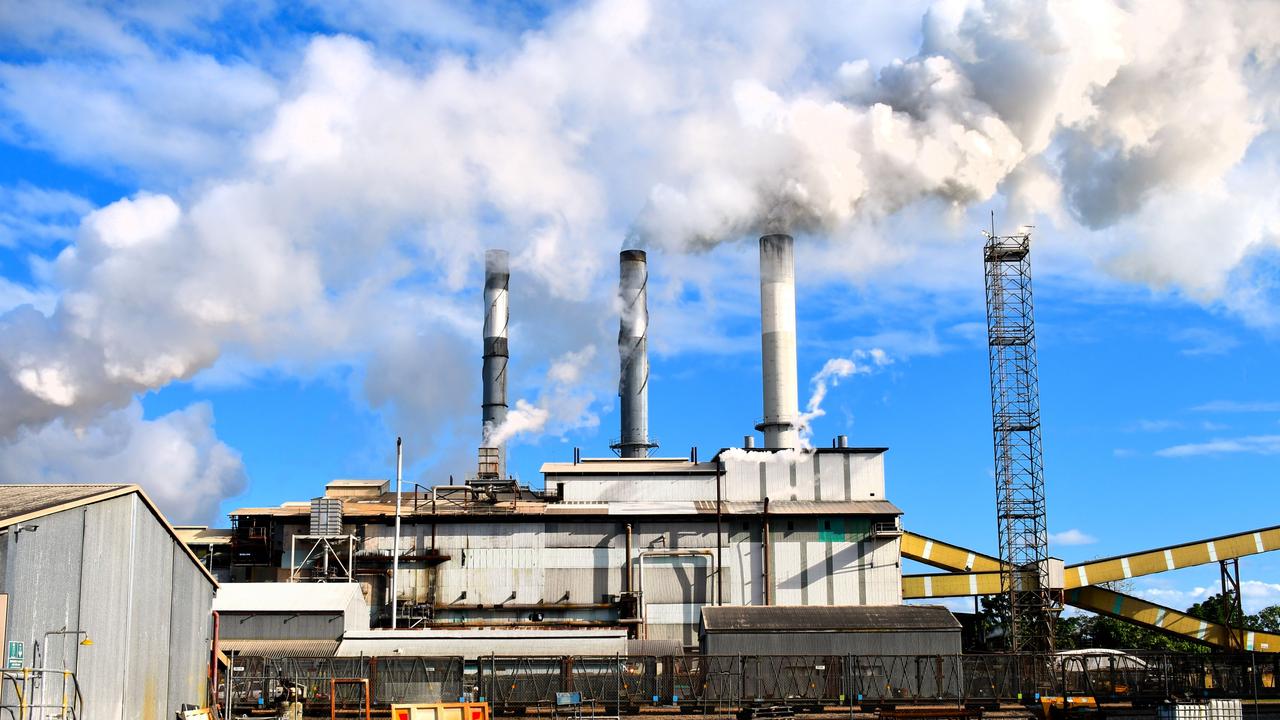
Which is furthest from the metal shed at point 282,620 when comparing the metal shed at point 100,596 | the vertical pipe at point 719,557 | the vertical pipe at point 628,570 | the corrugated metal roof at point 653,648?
the vertical pipe at point 719,557

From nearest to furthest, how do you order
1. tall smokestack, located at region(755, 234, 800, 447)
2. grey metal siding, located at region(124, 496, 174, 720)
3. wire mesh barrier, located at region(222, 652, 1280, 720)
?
grey metal siding, located at region(124, 496, 174, 720) → wire mesh barrier, located at region(222, 652, 1280, 720) → tall smokestack, located at region(755, 234, 800, 447)

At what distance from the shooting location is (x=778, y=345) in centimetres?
7650

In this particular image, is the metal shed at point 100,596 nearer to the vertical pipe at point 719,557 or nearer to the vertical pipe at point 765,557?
the vertical pipe at point 719,557

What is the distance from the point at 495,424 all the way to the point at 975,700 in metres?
45.4

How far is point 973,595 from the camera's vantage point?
72.4 metres

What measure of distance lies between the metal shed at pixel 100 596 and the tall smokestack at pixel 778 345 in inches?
1819

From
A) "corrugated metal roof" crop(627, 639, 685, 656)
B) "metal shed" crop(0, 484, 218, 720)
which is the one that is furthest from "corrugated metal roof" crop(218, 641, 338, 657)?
"metal shed" crop(0, 484, 218, 720)

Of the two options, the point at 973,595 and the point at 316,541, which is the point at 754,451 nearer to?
the point at 973,595

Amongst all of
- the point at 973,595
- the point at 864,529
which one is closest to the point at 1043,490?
the point at 973,595

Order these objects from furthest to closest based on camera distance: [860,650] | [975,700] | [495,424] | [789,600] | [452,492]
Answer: [495,424] < [452,492] < [789,600] < [860,650] < [975,700]

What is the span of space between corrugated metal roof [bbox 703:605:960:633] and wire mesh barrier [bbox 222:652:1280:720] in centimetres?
221

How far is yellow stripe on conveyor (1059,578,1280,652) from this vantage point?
72750mm

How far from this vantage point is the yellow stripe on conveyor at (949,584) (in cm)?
7144

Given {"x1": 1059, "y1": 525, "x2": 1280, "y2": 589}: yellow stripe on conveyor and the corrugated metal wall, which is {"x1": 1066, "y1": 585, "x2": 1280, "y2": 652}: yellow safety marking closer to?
{"x1": 1059, "y1": 525, "x2": 1280, "y2": 589}: yellow stripe on conveyor
